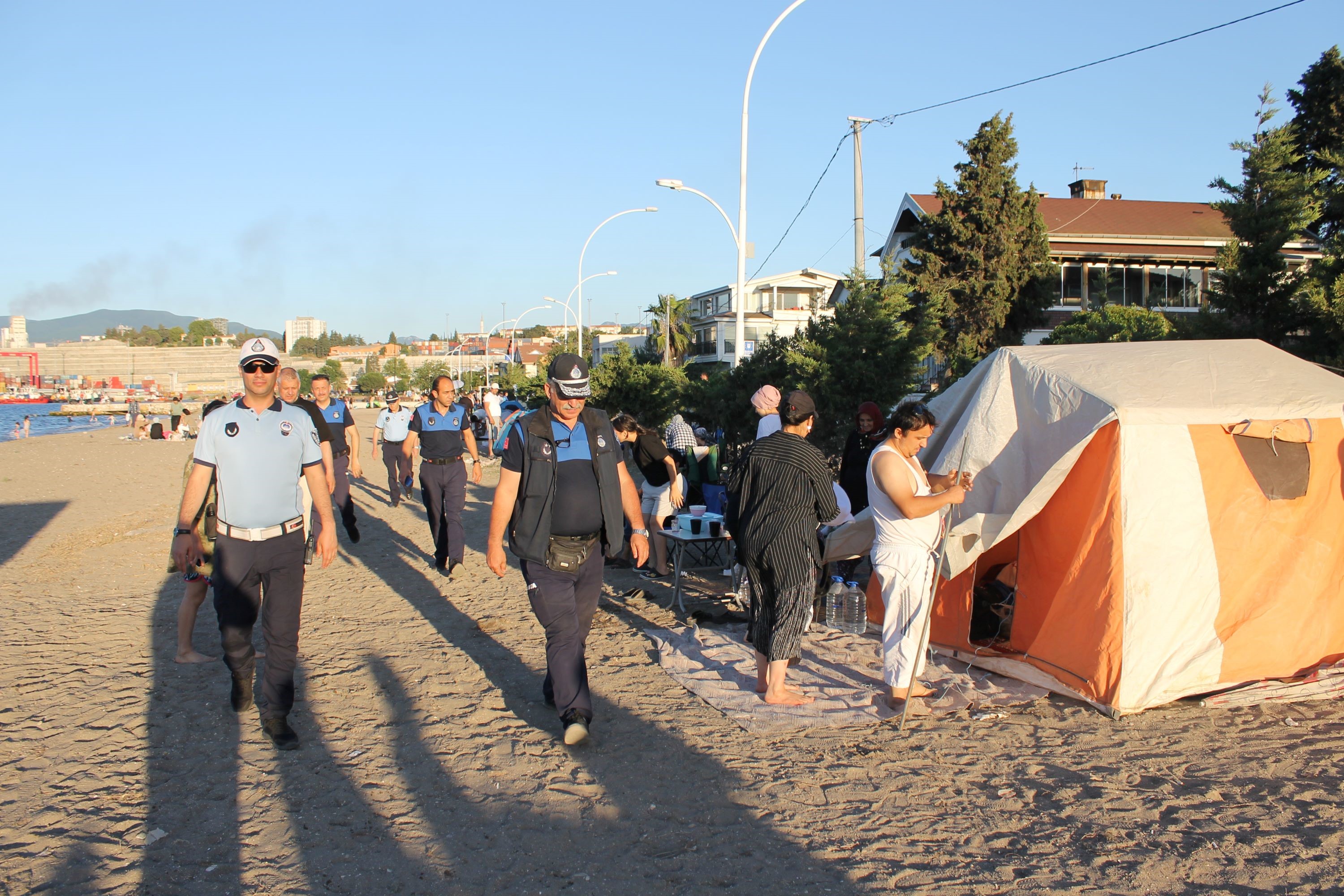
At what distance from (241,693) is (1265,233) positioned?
12.0 metres

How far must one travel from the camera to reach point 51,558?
10367 mm

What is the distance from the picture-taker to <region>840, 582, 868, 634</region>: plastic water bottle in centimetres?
709

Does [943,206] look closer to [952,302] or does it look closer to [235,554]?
[952,302]

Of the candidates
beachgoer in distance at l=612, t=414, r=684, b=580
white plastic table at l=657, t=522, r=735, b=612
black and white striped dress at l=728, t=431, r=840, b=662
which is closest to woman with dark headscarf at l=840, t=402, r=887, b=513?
white plastic table at l=657, t=522, r=735, b=612

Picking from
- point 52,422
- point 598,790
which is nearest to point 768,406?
point 598,790

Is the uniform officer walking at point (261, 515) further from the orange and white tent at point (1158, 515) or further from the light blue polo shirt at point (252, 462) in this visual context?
the orange and white tent at point (1158, 515)

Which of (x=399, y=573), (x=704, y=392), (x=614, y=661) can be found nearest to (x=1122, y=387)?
(x=614, y=661)

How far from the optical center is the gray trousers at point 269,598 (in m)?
4.77

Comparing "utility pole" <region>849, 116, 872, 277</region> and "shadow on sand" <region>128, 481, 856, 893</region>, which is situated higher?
"utility pole" <region>849, 116, 872, 277</region>

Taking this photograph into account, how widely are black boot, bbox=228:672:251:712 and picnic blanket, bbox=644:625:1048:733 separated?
2530 mm

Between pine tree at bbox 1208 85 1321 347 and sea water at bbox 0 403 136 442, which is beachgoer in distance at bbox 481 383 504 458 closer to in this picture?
pine tree at bbox 1208 85 1321 347

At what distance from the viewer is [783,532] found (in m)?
5.21

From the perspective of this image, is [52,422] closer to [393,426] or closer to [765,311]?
[765,311]

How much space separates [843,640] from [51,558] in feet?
29.4
